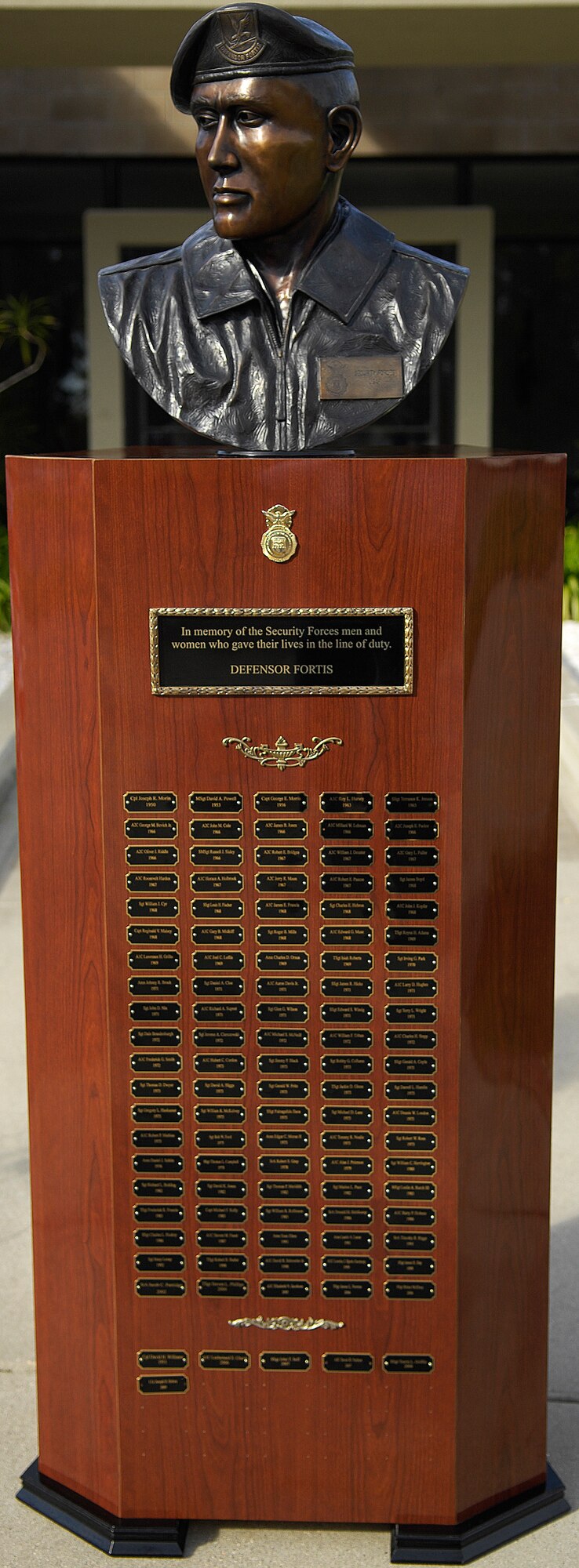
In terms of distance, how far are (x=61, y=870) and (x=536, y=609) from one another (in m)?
0.89

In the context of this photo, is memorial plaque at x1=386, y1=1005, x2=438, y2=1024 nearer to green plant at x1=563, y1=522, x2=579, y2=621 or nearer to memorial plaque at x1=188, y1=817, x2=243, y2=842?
memorial plaque at x1=188, y1=817, x2=243, y2=842

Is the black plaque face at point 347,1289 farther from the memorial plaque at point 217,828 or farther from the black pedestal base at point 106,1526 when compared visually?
the memorial plaque at point 217,828

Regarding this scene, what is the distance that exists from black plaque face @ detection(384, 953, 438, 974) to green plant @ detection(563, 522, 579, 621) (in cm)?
693

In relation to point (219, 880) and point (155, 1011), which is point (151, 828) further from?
point (155, 1011)

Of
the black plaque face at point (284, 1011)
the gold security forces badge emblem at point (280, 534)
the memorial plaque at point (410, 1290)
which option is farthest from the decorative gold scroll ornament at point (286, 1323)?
the gold security forces badge emblem at point (280, 534)

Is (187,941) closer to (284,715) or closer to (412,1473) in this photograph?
(284,715)

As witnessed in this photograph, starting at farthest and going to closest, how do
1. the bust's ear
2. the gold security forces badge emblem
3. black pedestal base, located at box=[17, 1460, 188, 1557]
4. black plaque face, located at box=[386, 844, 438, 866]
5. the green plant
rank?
the green plant → black pedestal base, located at box=[17, 1460, 188, 1557] → the bust's ear → black plaque face, located at box=[386, 844, 438, 866] → the gold security forces badge emblem

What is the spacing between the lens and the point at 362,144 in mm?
9633

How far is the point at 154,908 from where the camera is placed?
263 centimetres

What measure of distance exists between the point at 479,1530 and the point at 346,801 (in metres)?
1.31

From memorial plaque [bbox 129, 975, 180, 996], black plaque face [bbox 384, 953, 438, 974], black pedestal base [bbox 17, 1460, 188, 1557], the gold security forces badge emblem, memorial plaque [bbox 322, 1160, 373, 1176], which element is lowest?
black pedestal base [bbox 17, 1460, 188, 1557]

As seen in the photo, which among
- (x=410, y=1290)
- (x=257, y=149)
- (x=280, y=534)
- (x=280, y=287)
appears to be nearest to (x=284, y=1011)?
(x=410, y=1290)

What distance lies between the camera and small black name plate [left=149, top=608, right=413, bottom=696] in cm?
250

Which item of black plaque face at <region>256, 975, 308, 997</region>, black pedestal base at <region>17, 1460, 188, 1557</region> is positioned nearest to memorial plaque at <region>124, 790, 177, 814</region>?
black plaque face at <region>256, 975, 308, 997</region>
